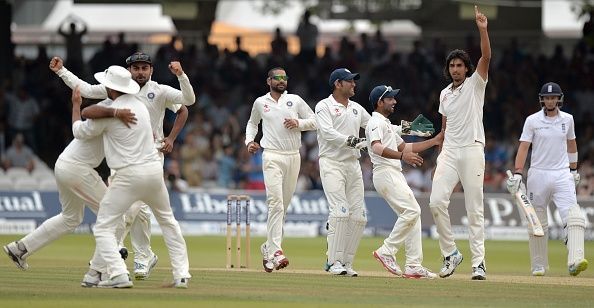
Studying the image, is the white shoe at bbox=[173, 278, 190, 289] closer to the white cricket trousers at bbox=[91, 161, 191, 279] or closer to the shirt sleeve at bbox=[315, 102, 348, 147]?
the white cricket trousers at bbox=[91, 161, 191, 279]

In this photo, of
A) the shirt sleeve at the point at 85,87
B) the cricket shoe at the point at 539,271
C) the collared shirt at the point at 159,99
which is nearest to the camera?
the shirt sleeve at the point at 85,87

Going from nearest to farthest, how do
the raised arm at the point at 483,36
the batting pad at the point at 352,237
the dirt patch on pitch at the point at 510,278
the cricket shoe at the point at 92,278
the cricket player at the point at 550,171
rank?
the cricket shoe at the point at 92,278 < the raised arm at the point at 483,36 < the dirt patch on pitch at the point at 510,278 < the batting pad at the point at 352,237 < the cricket player at the point at 550,171

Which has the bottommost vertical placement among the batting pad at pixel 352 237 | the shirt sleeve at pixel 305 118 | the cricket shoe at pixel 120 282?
the batting pad at pixel 352 237

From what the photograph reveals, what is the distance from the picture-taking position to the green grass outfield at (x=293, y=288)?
39.0ft

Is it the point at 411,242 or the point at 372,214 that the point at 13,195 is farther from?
the point at 411,242

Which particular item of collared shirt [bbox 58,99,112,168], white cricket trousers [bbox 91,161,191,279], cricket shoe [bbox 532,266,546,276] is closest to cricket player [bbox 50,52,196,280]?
collared shirt [bbox 58,99,112,168]

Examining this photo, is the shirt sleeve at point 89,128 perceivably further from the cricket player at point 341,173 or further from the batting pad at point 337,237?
the batting pad at point 337,237

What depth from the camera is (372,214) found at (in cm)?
2522

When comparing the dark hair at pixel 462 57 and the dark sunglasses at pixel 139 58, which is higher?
the dark sunglasses at pixel 139 58

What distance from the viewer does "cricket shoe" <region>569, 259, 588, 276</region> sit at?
50.8 ft

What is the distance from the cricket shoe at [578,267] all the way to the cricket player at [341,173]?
7.74 feet

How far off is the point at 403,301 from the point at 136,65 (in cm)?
385

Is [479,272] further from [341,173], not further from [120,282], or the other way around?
[120,282]

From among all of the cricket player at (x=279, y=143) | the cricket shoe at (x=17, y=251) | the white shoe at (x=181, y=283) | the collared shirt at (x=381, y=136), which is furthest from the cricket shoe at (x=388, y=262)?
the cricket shoe at (x=17, y=251)
